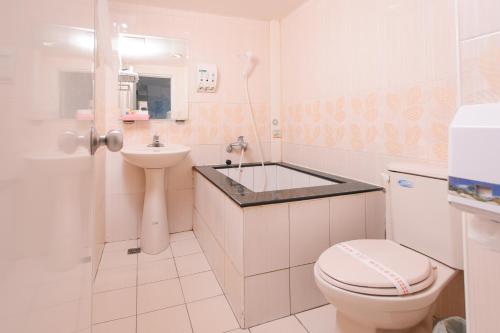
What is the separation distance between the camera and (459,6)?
28.5 inches

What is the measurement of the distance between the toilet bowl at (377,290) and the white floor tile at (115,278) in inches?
51.7

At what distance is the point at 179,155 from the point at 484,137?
1.91m

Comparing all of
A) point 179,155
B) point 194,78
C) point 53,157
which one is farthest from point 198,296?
point 194,78

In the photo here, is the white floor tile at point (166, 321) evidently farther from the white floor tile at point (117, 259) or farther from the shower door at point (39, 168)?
the shower door at point (39, 168)

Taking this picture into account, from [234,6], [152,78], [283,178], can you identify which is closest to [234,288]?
[283,178]

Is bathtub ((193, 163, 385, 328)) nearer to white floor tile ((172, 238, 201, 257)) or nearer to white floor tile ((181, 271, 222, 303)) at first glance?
white floor tile ((181, 271, 222, 303))

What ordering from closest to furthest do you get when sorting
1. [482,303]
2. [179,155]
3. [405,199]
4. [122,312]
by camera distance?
[482,303], [405,199], [122,312], [179,155]

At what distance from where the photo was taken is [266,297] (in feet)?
4.65

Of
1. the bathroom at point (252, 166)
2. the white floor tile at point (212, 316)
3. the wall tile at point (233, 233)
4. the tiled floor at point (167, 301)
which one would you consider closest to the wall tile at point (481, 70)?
the bathroom at point (252, 166)

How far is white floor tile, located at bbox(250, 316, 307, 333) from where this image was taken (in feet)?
4.47

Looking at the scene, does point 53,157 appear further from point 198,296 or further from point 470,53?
point 198,296

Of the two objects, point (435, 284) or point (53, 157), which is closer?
point (53, 157)

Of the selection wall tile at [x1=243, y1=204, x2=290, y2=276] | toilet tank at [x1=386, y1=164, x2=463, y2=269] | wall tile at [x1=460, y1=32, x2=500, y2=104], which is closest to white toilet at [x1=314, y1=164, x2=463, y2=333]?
toilet tank at [x1=386, y1=164, x2=463, y2=269]

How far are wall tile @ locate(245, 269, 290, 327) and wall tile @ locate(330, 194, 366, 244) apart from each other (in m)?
0.36
